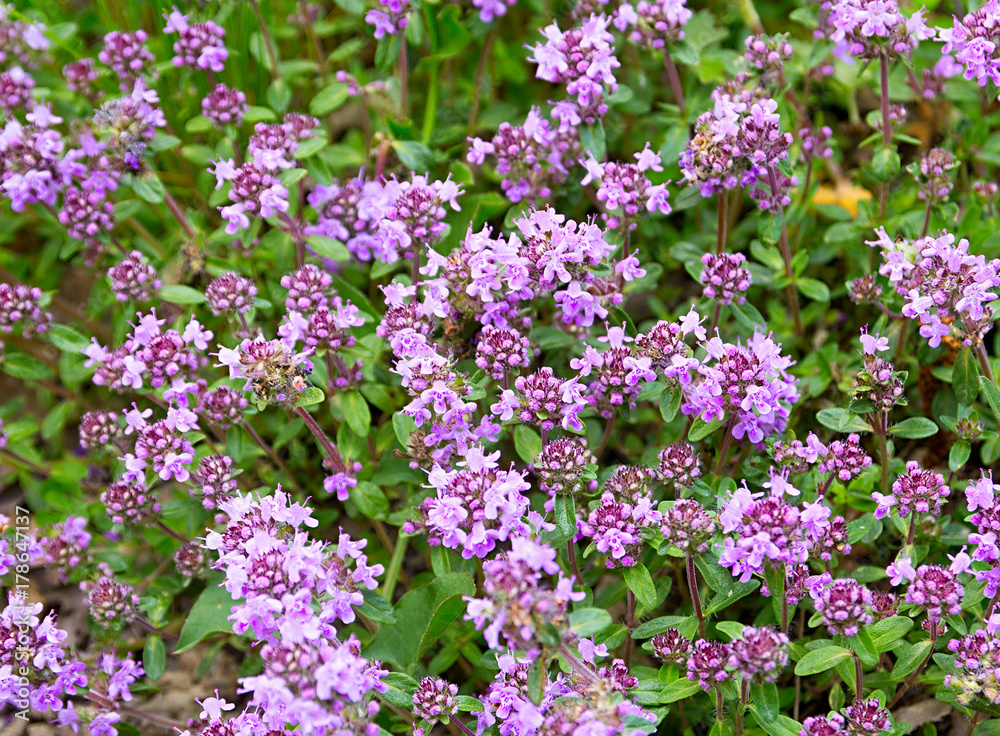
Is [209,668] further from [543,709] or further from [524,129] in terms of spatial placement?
[524,129]

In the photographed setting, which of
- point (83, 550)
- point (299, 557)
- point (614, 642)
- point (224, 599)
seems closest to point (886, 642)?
point (614, 642)

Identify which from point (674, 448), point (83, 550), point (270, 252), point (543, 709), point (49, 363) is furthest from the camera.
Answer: point (49, 363)

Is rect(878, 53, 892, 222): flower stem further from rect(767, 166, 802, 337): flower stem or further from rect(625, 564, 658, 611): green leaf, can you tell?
rect(625, 564, 658, 611): green leaf

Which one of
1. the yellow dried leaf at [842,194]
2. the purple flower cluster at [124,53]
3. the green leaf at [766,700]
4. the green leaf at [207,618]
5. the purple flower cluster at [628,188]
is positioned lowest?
the green leaf at [207,618]

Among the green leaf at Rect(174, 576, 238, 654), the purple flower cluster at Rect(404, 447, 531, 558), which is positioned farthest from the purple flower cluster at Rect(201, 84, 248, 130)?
the purple flower cluster at Rect(404, 447, 531, 558)

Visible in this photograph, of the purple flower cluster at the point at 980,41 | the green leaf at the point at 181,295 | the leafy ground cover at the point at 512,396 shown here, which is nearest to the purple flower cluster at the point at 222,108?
the leafy ground cover at the point at 512,396

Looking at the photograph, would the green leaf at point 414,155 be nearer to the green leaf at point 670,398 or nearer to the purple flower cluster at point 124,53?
the purple flower cluster at point 124,53
